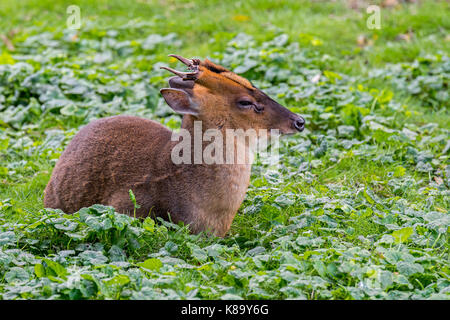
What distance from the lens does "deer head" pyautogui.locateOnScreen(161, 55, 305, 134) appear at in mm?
4438

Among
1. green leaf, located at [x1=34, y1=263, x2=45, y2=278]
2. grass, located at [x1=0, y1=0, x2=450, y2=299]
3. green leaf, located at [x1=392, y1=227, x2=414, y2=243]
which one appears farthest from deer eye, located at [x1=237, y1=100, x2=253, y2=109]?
green leaf, located at [x1=34, y1=263, x2=45, y2=278]

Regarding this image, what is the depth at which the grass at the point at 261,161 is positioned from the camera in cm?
366

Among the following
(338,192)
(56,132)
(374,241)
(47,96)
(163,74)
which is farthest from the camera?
(163,74)

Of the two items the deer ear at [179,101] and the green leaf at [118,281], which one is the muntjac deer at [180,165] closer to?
the deer ear at [179,101]

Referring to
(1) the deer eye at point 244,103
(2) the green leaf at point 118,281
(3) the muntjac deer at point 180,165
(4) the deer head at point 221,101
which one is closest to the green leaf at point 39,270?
(2) the green leaf at point 118,281

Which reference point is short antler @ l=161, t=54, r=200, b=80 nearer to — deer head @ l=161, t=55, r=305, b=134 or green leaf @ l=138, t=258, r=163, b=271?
deer head @ l=161, t=55, r=305, b=134

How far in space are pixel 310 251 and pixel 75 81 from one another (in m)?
4.12

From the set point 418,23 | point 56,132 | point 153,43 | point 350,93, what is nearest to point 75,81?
point 56,132

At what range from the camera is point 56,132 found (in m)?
6.49

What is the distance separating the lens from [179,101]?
A: 4.43 m

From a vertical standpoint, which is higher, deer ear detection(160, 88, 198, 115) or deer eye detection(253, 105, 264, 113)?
deer ear detection(160, 88, 198, 115)

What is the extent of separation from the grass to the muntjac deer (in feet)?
0.72
